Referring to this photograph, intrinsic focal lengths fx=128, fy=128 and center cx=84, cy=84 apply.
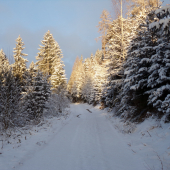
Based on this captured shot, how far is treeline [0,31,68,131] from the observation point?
7441 millimetres

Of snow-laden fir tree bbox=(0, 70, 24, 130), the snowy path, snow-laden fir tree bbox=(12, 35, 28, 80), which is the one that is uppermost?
snow-laden fir tree bbox=(12, 35, 28, 80)

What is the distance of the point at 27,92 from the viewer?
11570 mm

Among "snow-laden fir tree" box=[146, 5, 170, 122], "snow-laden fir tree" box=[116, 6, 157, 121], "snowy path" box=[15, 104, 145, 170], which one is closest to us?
"snowy path" box=[15, 104, 145, 170]

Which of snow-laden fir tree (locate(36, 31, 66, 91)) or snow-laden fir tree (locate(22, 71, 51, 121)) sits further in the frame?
snow-laden fir tree (locate(36, 31, 66, 91))

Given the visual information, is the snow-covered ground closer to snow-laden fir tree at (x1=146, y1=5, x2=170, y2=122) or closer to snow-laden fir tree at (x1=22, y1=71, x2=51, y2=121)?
snow-laden fir tree at (x1=146, y1=5, x2=170, y2=122)

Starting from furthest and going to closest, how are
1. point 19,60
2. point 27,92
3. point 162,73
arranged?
point 19,60 < point 27,92 < point 162,73

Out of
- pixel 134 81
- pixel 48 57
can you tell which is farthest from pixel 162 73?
pixel 48 57

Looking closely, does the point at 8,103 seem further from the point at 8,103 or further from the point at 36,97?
the point at 36,97

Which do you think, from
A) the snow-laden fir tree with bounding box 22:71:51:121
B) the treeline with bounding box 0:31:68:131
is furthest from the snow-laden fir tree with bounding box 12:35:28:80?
the snow-laden fir tree with bounding box 22:71:51:121

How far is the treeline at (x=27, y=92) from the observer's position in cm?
744

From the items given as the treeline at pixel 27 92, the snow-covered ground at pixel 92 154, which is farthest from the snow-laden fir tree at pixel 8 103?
the snow-covered ground at pixel 92 154

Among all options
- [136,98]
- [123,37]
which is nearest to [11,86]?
[136,98]

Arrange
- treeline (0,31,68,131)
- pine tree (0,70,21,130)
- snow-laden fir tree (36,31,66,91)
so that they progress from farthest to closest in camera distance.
→ snow-laden fir tree (36,31,66,91), treeline (0,31,68,131), pine tree (0,70,21,130)

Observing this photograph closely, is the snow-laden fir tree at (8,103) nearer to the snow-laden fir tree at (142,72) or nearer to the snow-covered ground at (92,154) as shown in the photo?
the snow-covered ground at (92,154)
